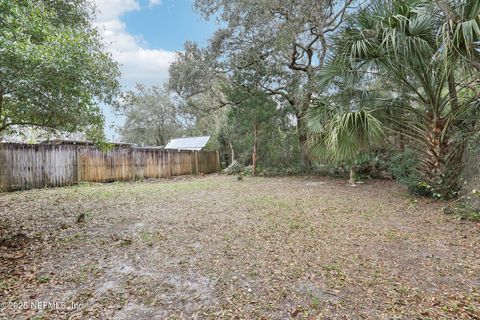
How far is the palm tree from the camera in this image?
13.5 ft

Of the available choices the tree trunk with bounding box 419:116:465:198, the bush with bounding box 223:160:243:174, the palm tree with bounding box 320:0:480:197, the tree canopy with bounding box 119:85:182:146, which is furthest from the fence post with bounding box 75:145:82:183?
the tree canopy with bounding box 119:85:182:146

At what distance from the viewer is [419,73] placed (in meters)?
4.67

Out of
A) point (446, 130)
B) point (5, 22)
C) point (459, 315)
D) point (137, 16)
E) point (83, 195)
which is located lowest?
point (459, 315)

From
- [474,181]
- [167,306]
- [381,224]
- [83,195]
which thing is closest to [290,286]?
[167,306]

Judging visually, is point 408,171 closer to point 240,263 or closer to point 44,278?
point 240,263

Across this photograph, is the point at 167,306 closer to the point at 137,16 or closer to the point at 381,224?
the point at 381,224

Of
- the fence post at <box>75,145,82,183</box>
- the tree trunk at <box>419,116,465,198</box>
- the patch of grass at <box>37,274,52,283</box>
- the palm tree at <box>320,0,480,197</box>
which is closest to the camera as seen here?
the patch of grass at <box>37,274,52,283</box>

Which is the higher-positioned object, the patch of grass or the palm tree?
the palm tree

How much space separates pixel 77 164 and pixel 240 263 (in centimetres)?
859

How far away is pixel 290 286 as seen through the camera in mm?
2244

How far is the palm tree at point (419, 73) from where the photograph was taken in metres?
4.12

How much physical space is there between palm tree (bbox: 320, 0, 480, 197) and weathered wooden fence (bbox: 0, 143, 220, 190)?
8.50 meters

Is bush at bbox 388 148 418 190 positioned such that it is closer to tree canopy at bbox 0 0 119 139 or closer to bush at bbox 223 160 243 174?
tree canopy at bbox 0 0 119 139

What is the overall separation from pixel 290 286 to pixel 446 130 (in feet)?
15.7
